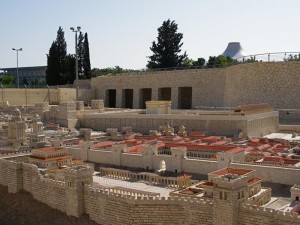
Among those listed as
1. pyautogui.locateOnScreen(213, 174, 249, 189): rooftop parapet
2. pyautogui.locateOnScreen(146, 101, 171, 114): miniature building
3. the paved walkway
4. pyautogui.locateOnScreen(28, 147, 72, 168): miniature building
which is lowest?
the paved walkway

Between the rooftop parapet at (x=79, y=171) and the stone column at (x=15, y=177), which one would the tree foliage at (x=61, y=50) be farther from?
the rooftop parapet at (x=79, y=171)

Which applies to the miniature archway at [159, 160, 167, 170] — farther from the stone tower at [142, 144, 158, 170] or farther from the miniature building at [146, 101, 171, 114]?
the miniature building at [146, 101, 171, 114]

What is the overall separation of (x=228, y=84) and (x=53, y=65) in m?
19.7

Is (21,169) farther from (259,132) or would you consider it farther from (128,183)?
(259,132)

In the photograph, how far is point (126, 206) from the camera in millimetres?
11125

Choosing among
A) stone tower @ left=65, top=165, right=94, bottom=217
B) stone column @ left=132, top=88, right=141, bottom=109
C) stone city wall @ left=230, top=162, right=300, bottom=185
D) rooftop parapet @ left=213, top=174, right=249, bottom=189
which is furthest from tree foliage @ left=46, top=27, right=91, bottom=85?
→ rooftop parapet @ left=213, top=174, right=249, bottom=189

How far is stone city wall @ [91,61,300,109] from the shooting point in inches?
1167

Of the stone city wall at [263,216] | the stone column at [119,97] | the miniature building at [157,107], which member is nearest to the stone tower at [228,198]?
the stone city wall at [263,216]

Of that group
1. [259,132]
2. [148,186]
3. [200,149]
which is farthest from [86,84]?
[148,186]

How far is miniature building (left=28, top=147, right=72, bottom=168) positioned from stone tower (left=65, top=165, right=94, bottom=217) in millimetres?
4029

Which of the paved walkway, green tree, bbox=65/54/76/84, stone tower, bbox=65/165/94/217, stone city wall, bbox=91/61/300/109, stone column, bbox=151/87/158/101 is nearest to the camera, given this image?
stone tower, bbox=65/165/94/217

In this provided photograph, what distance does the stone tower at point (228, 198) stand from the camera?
932 cm

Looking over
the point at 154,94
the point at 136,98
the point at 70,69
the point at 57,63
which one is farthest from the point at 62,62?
the point at 154,94

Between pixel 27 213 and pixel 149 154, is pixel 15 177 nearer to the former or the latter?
→ pixel 27 213
